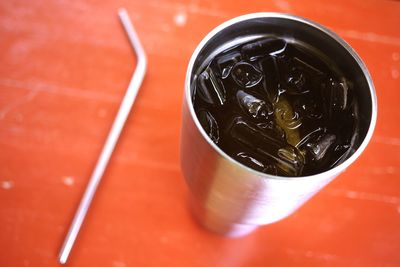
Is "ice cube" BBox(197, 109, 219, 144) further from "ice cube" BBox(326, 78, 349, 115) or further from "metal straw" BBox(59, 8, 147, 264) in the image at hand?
"metal straw" BBox(59, 8, 147, 264)

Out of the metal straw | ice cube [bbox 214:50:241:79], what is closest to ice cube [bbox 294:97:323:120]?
ice cube [bbox 214:50:241:79]

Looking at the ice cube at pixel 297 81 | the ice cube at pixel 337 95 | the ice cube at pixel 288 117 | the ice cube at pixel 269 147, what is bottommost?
the ice cube at pixel 269 147

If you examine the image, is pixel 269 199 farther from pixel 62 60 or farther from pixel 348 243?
pixel 62 60

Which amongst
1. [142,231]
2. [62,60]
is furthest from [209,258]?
[62,60]

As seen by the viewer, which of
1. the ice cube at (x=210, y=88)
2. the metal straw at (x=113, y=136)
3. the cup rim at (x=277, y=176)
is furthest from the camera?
the metal straw at (x=113, y=136)

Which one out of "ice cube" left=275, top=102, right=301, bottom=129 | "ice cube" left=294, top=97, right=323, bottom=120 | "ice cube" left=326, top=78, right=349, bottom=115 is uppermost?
"ice cube" left=326, top=78, right=349, bottom=115

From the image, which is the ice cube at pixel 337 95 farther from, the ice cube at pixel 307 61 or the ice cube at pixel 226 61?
the ice cube at pixel 226 61

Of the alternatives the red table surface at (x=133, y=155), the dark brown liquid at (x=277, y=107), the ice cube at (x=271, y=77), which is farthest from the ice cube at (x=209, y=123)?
the red table surface at (x=133, y=155)

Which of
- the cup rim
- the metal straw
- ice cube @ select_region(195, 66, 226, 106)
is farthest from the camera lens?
the metal straw
